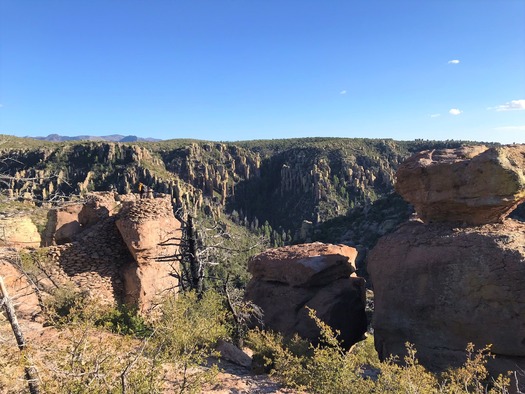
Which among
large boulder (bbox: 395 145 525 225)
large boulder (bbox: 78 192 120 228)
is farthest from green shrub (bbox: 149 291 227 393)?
large boulder (bbox: 395 145 525 225)

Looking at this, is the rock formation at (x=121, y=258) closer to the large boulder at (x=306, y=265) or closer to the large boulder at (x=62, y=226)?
the large boulder at (x=62, y=226)

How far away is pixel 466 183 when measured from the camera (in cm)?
1119

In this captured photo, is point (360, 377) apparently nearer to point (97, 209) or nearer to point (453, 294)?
point (453, 294)

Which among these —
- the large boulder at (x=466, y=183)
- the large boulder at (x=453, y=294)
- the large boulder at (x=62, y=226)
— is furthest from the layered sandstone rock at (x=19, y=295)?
the large boulder at (x=466, y=183)

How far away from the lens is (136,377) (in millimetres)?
5211

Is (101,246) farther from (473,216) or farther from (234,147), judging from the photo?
(234,147)

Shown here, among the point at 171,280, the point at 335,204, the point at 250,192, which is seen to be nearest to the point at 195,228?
the point at 171,280

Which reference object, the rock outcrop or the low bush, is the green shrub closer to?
the low bush

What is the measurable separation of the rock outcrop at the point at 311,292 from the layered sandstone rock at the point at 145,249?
3.71 metres

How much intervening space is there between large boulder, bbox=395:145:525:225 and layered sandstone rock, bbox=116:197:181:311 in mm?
8597

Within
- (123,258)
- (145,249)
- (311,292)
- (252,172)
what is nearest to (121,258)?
(123,258)

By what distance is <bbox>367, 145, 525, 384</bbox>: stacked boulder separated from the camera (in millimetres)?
9703

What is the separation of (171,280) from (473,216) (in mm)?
11563

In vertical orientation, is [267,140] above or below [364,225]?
above
